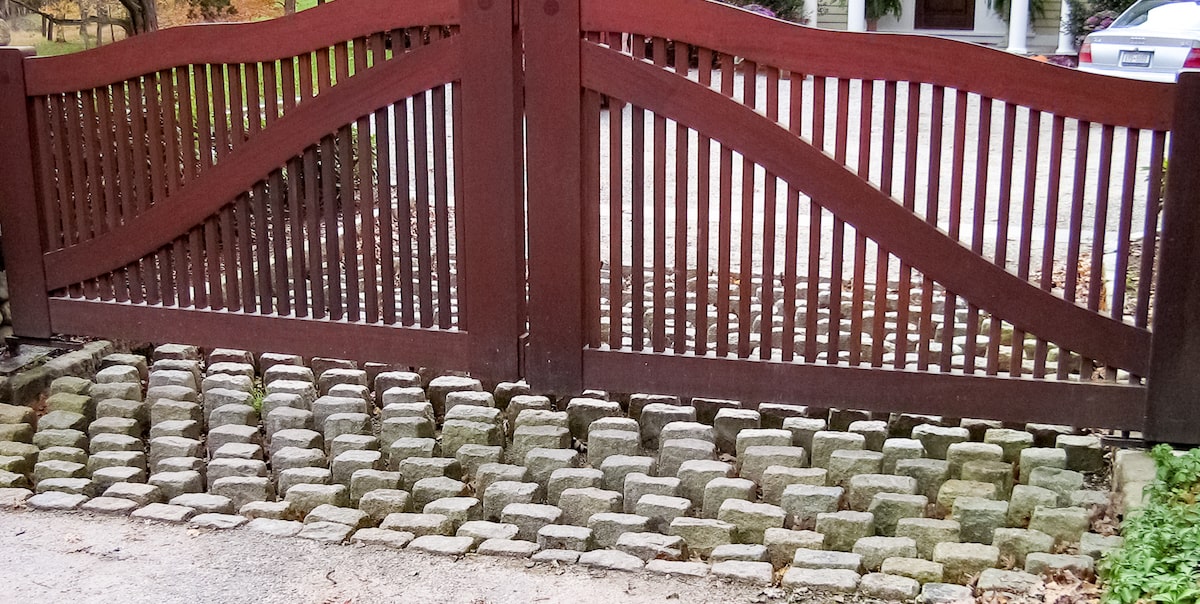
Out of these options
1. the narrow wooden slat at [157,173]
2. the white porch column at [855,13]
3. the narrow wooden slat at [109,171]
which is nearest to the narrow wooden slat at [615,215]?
the narrow wooden slat at [157,173]

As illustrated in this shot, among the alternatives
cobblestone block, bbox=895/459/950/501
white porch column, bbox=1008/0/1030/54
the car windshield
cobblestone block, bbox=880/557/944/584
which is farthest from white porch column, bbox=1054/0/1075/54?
cobblestone block, bbox=880/557/944/584

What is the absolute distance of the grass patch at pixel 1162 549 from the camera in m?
3.09

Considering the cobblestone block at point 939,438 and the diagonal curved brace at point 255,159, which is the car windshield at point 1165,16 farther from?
the diagonal curved brace at point 255,159

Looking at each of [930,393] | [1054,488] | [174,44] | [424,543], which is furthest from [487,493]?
[174,44]

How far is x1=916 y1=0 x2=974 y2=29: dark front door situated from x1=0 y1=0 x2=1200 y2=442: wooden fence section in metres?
19.4

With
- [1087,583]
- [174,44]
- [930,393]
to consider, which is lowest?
[1087,583]

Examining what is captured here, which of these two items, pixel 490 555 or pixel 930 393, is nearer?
pixel 490 555

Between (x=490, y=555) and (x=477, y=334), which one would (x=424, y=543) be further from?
(x=477, y=334)

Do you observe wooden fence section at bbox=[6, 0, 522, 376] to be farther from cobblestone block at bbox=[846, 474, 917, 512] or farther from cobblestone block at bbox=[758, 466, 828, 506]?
cobblestone block at bbox=[846, 474, 917, 512]

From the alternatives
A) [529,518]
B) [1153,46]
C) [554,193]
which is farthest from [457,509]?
[1153,46]

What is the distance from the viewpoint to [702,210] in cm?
426

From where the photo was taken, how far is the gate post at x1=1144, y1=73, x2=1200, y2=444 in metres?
3.70

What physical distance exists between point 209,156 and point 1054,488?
11.4 feet

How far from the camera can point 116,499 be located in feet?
13.5
